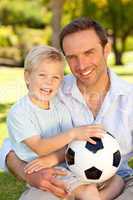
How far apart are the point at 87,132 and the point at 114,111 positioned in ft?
1.43

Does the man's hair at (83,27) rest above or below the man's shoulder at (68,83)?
above

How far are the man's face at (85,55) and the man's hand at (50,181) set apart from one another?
718 mm

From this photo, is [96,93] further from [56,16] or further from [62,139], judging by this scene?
[56,16]

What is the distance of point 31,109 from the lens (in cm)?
396

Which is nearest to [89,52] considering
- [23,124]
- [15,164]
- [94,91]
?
[94,91]

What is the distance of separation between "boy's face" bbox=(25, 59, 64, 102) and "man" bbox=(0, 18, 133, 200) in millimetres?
128

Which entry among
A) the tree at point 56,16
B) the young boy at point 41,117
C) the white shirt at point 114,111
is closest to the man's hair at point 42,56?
the young boy at point 41,117

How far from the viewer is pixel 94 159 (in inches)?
146

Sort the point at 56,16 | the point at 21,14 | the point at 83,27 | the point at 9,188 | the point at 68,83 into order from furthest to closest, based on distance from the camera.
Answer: the point at 21,14 → the point at 56,16 → the point at 9,188 → the point at 68,83 → the point at 83,27

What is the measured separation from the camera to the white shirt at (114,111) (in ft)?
13.2

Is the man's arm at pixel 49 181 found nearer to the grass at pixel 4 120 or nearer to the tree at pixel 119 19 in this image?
the grass at pixel 4 120

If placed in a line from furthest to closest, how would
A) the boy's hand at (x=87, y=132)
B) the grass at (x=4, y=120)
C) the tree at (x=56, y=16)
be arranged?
1. the tree at (x=56, y=16)
2. the grass at (x=4, y=120)
3. the boy's hand at (x=87, y=132)

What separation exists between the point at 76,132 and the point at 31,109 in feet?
1.38

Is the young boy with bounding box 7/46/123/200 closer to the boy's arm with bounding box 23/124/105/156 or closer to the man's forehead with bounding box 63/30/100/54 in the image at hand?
the boy's arm with bounding box 23/124/105/156
